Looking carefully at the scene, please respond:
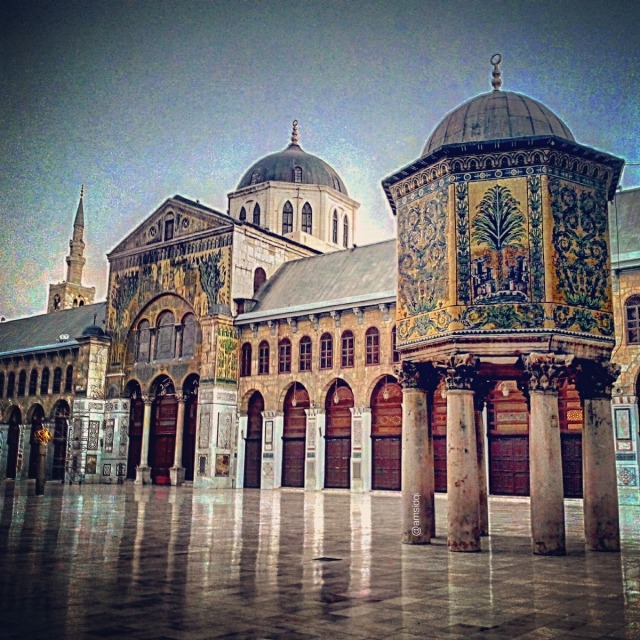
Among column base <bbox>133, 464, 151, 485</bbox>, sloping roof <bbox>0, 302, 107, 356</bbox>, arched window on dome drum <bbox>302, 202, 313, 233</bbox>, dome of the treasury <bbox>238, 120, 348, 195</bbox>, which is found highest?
dome of the treasury <bbox>238, 120, 348, 195</bbox>

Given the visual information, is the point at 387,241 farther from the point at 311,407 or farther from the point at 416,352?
the point at 416,352

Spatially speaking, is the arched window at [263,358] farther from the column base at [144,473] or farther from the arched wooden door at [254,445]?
the column base at [144,473]

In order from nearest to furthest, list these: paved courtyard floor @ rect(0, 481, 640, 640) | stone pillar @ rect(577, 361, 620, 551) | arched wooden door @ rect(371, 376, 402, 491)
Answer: paved courtyard floor @ rect(0, 481, 640, 640) → stone pillar @ rect(577, 361, 620, 551) → arched wooden door @ rect(371, 376, 402, 491)

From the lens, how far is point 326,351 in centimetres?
3334

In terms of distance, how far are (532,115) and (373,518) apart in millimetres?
9945

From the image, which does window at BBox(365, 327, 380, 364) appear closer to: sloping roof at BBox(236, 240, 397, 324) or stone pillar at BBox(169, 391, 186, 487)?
sloping roof at BBox(236, 240, 397, 324)

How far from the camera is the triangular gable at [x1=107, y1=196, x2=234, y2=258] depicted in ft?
126

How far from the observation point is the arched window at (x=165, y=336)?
39.0 meters

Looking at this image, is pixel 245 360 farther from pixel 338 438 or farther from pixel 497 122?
pixel 497 122

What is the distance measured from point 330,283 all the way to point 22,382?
77.4ft

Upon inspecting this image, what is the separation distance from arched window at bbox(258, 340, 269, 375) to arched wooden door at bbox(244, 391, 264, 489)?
4.10 feet

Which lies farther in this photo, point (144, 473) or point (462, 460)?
point (144, 473)

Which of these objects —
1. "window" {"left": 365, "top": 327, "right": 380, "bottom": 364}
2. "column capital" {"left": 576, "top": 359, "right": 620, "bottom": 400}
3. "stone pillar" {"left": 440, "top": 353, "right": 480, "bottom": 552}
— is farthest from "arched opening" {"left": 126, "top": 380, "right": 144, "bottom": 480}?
"column capital" {"left": 576, "top": 359, "right": 620, "bottom": 400}

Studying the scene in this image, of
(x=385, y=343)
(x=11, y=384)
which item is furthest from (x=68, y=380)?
(x=385, y=343)
